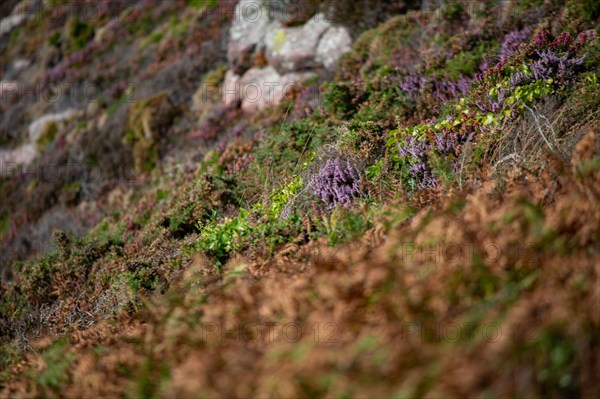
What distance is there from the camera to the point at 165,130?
13.0 metres

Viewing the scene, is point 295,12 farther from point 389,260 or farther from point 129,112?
point 389,260

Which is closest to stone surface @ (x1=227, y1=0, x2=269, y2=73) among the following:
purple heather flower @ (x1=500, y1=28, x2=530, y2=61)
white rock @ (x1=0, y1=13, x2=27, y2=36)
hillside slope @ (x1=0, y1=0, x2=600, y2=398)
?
hillside slope @ (x1=0, y1=0, x2=600, y2=398)

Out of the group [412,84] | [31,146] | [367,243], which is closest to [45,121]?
[31,146]

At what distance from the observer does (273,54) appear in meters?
11.8

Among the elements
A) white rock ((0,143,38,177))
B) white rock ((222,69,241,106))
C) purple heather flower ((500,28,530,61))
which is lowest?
white rock ((0,143,38,177))

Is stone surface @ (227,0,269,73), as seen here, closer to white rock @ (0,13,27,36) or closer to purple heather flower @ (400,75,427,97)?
purple heather flower @ (400,75,427,97)

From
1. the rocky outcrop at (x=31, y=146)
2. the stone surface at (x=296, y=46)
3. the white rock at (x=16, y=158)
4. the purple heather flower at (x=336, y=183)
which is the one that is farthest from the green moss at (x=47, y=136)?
the purple heather flower at (x=336, y=183)

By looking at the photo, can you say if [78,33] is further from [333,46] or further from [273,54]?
[333,46]

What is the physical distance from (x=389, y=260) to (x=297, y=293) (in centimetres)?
57

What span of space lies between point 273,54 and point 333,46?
1563 mm

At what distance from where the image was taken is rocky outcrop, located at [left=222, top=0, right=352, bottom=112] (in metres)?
11.0

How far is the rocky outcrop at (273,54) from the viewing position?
36.2ft

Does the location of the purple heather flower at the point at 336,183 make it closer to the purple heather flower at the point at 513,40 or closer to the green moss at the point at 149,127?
the purple heather flower at the point at 513,40

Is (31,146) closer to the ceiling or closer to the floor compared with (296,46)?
closer to the floor
